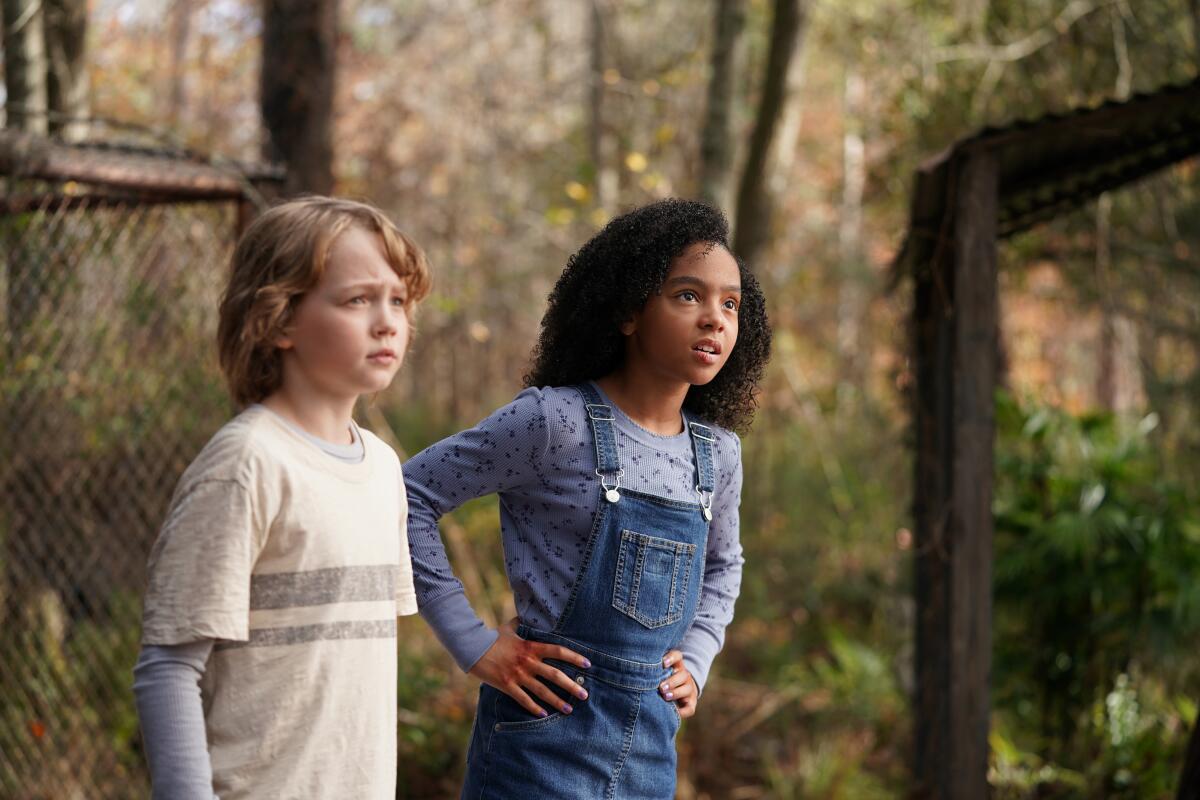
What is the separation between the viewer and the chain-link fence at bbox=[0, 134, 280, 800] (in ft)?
12.3

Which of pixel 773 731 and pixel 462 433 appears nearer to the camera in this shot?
pixel 462 433

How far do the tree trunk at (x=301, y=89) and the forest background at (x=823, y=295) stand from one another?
21mm

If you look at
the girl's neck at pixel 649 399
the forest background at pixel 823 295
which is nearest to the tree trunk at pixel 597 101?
the forest background at pixel 823 295

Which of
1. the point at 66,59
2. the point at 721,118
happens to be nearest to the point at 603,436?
the point at 721,118

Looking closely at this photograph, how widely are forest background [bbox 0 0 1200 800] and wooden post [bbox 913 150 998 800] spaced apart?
335 mm

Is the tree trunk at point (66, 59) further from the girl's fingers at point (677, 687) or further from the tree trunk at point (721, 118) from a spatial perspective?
the girl's fingers at point (677, 687)

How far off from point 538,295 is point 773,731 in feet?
33.3

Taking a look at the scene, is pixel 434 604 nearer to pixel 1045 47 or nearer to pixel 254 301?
pixel 254 301

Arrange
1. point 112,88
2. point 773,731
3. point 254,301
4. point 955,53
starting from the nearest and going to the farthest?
point 254,301 < point 773,731 < point 955,53 < point 112,88

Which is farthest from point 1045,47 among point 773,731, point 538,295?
point 538,295

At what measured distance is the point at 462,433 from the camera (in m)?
2.24

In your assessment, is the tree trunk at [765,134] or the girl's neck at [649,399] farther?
the tree trunk at [765,134]

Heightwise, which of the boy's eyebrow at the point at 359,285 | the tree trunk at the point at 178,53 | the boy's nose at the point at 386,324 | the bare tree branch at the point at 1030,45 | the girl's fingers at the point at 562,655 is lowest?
the girl's fingers at the point at 562,655

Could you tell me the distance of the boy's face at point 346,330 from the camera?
174cm
